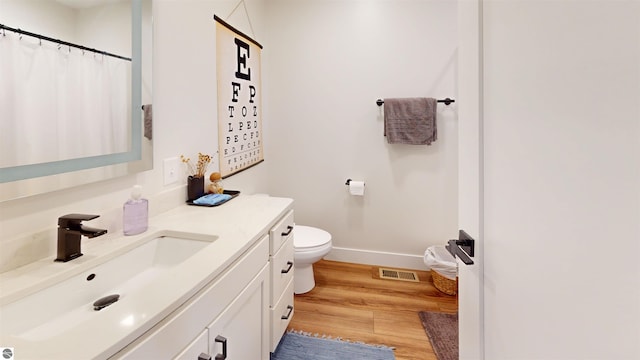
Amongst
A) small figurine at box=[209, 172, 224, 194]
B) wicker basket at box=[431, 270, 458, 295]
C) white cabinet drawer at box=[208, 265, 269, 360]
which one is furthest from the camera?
wicker basket at box=[431, 270, 458, 295]

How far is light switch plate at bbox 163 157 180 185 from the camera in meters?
1.44

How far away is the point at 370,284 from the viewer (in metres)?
2.43

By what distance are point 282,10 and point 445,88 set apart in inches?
63.9

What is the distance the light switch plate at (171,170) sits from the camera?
1445 mm

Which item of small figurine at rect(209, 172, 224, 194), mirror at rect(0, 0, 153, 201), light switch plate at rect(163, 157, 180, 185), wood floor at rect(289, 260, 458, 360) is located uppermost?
mirror at rect(0, 0, 153, 201)

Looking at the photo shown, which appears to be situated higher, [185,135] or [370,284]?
[185,135]

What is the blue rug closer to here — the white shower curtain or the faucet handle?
the faucet handle

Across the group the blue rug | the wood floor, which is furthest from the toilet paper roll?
the blue rug

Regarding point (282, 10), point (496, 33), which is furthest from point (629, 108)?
point (282, 10)

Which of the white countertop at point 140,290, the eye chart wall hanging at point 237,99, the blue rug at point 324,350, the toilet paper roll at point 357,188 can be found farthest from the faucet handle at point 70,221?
the toilet paper roll at point 357,188

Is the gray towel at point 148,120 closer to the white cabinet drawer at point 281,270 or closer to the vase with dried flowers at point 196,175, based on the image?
the vase with dried flowers at point 196,175

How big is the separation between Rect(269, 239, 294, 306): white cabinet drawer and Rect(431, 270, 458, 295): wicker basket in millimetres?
1265

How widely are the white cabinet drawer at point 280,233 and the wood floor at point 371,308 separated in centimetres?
70

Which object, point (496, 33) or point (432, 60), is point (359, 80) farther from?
point (496, 33)
